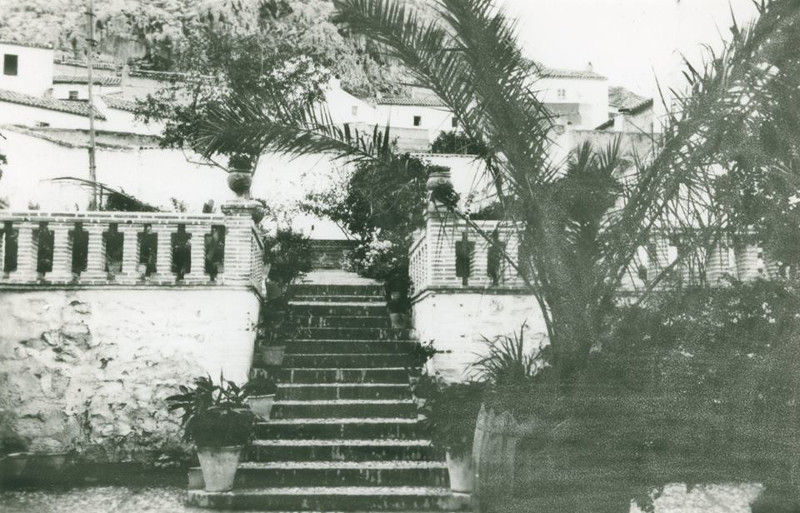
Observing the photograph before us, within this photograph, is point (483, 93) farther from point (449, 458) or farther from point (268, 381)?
point (268, 381)

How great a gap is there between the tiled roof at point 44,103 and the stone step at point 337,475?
68.1 ft

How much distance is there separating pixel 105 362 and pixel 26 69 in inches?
998

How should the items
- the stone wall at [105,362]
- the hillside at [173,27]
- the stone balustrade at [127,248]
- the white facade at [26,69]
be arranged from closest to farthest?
the stone wall at [105,362] < the stone balustrade at [127,248] < the hillside at [173,27] < the white facade at [26,69]

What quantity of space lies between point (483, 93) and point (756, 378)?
3.34 meters

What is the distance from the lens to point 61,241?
9102 millimetres

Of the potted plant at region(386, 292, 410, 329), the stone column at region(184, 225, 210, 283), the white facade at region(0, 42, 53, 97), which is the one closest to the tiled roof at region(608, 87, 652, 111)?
the potted plant at region(386, 292, 410, 329)

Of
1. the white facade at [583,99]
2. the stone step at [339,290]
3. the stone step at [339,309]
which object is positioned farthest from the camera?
the white facade at [583,99]

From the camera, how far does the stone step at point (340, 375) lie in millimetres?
9352

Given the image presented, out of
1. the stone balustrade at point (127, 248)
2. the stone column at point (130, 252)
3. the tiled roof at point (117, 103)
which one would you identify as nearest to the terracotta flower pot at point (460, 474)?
the stone balustrade at point (127, 248)

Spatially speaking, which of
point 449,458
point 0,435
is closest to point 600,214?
point 449,458

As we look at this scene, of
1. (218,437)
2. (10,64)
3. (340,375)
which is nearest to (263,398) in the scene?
(340,375)

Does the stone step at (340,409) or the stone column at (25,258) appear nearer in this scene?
the stone step at (340,409)

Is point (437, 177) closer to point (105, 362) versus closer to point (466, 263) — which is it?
point (466, 263)

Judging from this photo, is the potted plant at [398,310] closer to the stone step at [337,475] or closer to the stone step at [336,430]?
the stone step at [336,430]
